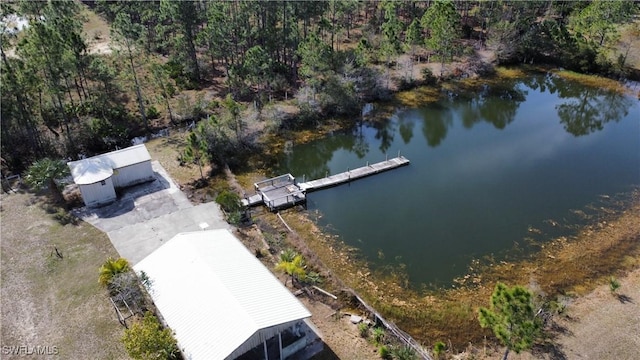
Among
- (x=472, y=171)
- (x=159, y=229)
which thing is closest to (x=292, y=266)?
(x=159, y=229)

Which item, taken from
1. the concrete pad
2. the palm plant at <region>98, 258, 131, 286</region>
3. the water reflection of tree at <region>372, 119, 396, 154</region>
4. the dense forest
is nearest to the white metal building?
the concrete pad

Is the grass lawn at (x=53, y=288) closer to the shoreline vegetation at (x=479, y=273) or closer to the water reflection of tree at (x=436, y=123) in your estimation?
the shoreline vegetation at (x=479, y=273)

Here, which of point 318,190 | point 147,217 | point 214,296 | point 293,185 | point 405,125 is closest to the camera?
point 214,296

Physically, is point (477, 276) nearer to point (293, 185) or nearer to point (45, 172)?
point (293, 185)

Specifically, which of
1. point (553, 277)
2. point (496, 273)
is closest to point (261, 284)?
point (496, 273)

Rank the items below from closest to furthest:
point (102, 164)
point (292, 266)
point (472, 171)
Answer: point (292, 266)
point (102, 164)
point (472, 171)

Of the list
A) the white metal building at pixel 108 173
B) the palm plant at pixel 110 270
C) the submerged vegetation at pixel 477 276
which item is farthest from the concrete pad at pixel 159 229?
the submerged vegetation at pixel 477 276

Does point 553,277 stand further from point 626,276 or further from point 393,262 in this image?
point 393,262
